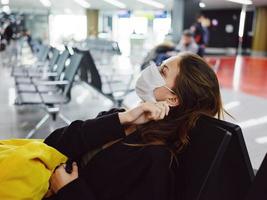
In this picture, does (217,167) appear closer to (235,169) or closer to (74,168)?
(235,169)

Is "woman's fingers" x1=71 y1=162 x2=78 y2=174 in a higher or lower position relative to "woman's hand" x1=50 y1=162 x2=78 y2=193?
higher

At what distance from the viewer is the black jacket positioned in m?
1.05

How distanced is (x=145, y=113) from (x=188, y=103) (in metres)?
0.17

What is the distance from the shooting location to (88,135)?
124cm

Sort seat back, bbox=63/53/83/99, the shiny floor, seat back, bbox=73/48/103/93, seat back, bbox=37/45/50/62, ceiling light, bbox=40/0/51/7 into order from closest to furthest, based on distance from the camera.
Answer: the shiny floor → seat back, bbox=63/53/83/99 → seat back, bbox=73/48/103/93 → seat back, bbox=37/45/50/62 → ceiling light, bbox=40/0/51/7

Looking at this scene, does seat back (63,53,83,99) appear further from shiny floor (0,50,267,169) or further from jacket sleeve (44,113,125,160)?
jacket sleeve (44,113,125,160)

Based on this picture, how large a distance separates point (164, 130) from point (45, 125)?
2.84 metres

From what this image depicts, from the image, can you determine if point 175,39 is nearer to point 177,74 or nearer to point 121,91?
point 121,91

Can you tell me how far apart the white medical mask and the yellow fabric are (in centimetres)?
46

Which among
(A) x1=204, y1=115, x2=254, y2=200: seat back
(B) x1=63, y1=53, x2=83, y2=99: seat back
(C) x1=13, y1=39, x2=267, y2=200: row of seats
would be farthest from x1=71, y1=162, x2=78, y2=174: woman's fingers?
(B) x1=63, y1=53, x2=83, y2=99: seat back

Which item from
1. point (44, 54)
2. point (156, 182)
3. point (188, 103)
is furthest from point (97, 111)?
point (156, 182)

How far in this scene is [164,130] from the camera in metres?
1.17

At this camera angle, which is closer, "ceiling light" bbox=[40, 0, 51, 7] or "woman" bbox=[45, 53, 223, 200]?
"woman" bbox=[45, 53, 223, 200]

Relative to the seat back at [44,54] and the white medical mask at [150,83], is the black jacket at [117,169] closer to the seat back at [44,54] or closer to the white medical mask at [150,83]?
the white medical mask at [150,83]
